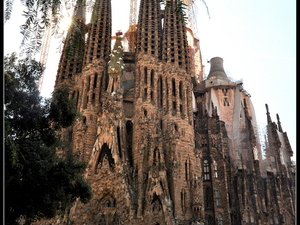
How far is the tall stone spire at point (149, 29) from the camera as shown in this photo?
25.8 metres

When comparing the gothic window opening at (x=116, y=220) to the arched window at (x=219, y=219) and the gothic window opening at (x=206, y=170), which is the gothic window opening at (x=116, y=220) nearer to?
the arched window at (x=219, y=219)

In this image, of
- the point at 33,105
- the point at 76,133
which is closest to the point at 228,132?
the point at 76,133

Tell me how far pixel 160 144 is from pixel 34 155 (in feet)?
39.2

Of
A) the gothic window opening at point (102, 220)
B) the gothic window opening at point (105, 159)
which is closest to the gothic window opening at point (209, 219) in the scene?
the gothic window opening at point (102, 220)

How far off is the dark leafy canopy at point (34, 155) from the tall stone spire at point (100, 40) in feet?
48.0

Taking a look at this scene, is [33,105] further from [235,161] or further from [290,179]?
[290,179]

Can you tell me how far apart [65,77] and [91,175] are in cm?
967

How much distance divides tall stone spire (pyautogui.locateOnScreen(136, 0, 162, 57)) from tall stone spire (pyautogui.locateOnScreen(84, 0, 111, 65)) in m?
2.72

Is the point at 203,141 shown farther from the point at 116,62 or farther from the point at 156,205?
the point at 156,205

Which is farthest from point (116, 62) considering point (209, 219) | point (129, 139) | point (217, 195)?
point (209, 219)

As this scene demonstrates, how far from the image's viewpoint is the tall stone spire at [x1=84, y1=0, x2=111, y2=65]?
26.4 metres

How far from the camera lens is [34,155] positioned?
32.4ft

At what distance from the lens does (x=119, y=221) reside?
19.1 metres

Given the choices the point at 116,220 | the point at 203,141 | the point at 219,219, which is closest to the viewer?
the point at 116,220
